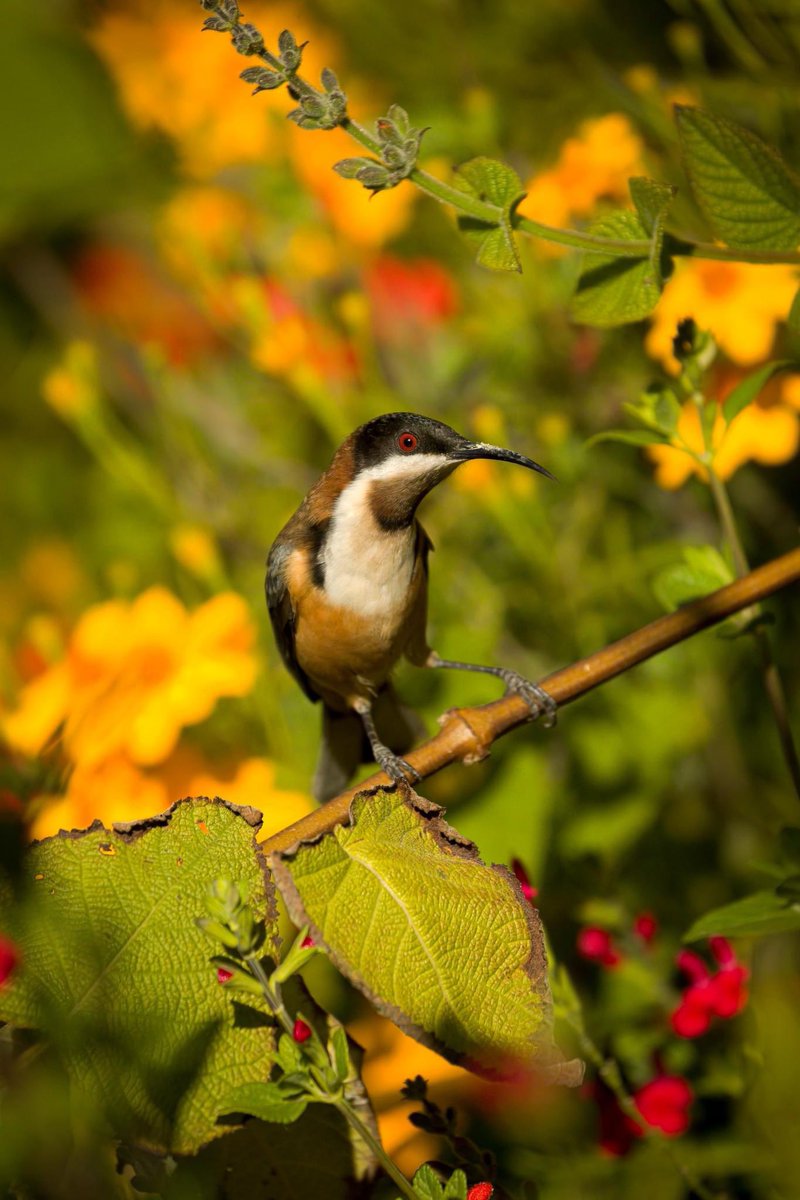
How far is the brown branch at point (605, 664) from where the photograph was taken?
2.44 ft

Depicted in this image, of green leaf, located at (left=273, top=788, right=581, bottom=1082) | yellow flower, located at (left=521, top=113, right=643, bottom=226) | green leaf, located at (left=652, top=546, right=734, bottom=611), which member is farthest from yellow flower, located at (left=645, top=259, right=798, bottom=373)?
green leaf, located at (left=273, top=788, right=581, bottom=1082)

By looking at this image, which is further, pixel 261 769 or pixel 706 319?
pixel 706 319

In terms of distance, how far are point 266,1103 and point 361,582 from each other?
894 mm

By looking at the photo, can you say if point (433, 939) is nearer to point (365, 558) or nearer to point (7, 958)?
point (7, 958)

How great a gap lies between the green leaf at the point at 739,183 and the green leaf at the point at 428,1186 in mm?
531

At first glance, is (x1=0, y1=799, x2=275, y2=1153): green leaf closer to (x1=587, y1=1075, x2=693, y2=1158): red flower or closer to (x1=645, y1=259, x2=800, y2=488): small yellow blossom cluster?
(x1=587, y1=1075, x2=693, y2=1158): red flower

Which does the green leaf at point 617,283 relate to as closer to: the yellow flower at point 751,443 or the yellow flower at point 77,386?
the yellow flower at point 751,443

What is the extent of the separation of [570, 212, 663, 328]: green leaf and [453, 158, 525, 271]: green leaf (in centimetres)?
6

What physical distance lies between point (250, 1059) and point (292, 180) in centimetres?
151

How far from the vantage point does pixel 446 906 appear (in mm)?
579

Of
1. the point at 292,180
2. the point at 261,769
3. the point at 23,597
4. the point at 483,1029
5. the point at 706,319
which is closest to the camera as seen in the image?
the point at 483,1029

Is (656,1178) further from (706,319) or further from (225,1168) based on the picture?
(706,319)

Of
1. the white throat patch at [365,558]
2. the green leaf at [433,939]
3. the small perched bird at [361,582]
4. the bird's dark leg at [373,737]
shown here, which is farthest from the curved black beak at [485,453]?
the green leaf at [433,939]

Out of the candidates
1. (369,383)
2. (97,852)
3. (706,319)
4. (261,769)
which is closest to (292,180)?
(369,383)
